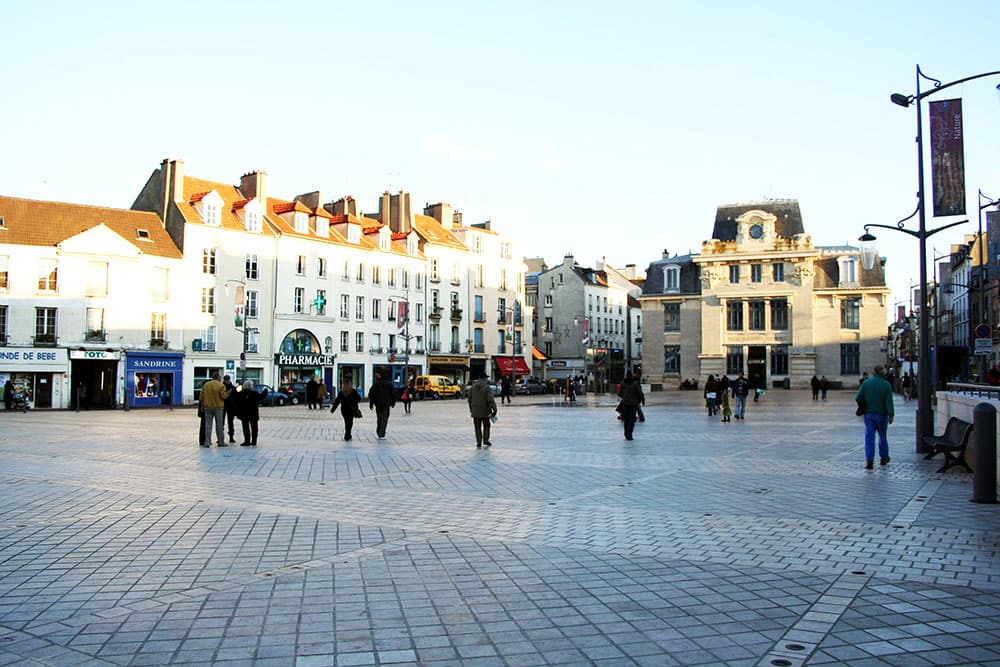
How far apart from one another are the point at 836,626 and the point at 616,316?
92044mm

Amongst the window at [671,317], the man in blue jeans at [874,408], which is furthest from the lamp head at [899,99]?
the window at [671,317]

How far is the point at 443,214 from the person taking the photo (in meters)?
70.4

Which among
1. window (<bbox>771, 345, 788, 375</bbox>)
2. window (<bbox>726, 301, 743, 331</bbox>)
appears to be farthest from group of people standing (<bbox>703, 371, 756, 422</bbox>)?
window (<bbox>726, 301, 743, 331</bbox>)

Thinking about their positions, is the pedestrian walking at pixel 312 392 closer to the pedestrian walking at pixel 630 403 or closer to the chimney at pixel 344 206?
the pedestrian walking at pixel 630 403

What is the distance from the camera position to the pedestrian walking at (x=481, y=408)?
17.2m

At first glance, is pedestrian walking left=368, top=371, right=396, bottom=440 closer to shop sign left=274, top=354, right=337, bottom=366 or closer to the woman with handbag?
the woman with handbag

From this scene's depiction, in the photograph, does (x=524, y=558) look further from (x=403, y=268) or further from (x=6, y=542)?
(x=403, y=268)

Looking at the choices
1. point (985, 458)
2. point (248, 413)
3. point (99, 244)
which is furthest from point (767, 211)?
point (985, 458)

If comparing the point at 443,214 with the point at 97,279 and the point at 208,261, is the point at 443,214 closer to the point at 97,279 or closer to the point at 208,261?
the point at 208,261

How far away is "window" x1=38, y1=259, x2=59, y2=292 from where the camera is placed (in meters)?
43.0

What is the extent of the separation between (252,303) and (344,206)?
13.3m

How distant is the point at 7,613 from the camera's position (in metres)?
5.40

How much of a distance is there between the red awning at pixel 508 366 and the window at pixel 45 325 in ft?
117

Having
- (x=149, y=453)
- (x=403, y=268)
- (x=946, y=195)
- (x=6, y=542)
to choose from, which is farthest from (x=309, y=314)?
(x=6, y=542)
